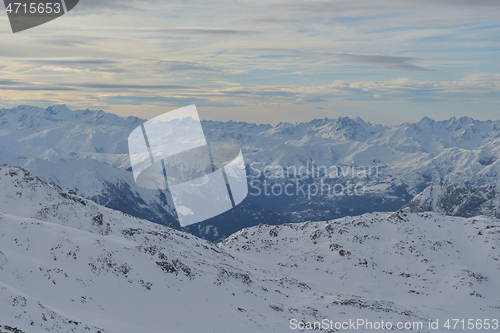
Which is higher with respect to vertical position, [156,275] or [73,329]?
[73,329]

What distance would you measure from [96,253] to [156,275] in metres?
7.71

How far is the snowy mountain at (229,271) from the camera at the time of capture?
1599 inches

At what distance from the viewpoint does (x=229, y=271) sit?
2709 inches

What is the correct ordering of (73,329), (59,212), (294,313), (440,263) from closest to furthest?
(73,329) < (294,313) < (59,212) < (440,263)

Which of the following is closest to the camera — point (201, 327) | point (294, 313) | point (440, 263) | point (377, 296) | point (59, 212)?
point (201, 327)

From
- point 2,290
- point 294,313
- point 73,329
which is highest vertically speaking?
point 2,290

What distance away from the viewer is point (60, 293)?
40.1 metres

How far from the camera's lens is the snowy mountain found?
133 ft

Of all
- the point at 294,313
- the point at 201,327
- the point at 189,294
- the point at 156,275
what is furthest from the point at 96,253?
the point at 294,313

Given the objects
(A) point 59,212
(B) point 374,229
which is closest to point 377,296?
(B) point 374,229

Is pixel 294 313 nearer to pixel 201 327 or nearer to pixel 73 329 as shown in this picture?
pixel 201 327

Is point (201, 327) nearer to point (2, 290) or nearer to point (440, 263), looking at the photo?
point (2, 290)

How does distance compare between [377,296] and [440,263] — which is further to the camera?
[440,263]

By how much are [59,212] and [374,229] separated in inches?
→ 3269
